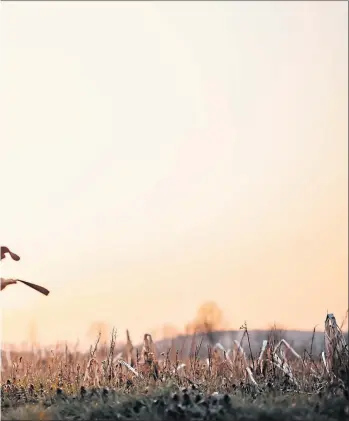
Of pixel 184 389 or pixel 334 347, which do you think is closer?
pixel 184 389

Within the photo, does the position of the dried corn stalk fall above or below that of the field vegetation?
above

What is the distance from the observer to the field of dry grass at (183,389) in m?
5.46

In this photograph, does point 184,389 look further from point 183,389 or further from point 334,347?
point 334,347

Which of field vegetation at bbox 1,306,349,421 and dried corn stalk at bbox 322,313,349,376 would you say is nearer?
field vegetation at bbox 1,306,349,421

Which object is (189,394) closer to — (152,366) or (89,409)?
(89,409)

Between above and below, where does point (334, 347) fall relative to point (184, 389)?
above

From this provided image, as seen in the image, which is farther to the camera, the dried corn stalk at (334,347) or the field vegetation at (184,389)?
the dried corn stalk at (334,347)

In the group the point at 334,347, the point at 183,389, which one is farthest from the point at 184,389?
the point at 334,347

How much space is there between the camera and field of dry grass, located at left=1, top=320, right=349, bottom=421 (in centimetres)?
546

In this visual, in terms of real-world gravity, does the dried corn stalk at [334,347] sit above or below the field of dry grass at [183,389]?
above

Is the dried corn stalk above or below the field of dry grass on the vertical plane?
above

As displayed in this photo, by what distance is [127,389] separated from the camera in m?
6.94

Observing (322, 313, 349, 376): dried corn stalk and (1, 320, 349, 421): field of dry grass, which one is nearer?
(1, 320, 349, 421): field of dry grass

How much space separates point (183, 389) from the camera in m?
6.05
